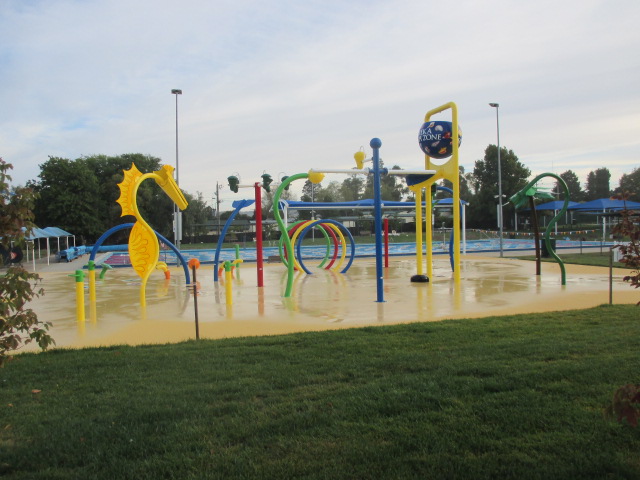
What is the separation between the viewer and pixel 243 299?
11391 millimetres

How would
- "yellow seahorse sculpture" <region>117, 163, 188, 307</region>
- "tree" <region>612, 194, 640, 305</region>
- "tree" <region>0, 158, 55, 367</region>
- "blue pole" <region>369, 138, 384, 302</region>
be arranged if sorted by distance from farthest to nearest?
"yellow seahorse sculpture" <region>117, 163, 188, 307</region>
"blue pole" <region>369, 138, 384, 302</region>
"tree" <region>0, 158, 55, 367</region>
"tree" <region>612, 194, 640, 305</region>

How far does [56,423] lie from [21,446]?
1.27 ft

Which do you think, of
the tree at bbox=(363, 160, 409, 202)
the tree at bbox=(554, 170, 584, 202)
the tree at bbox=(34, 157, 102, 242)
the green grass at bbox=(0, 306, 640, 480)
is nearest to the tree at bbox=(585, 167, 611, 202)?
the tree at bbox=(554, 170, 584, 202)

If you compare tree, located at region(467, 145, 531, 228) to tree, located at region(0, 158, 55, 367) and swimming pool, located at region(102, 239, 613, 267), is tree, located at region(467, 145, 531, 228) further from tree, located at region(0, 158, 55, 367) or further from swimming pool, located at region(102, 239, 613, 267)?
tree, located at region(0, 158, 55, 367)

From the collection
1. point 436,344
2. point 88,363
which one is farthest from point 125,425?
point 436,344

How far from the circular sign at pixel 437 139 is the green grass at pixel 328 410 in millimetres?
7419

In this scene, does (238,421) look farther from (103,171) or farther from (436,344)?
(103,171)

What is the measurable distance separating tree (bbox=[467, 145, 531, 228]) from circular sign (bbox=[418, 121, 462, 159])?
3870cm

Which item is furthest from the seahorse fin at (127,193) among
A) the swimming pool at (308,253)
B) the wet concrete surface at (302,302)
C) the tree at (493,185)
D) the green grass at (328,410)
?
the tree at (493,185)

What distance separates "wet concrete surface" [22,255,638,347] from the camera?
8109mm

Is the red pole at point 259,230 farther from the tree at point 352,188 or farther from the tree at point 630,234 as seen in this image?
the tree at point 352,188

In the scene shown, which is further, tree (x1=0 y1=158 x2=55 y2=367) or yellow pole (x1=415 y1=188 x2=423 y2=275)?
yellow pole (x1=415 y1=188 x2=423 y2=275)

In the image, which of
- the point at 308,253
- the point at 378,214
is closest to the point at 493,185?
the point at 308,253

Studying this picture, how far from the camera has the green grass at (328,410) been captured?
10.5ft
